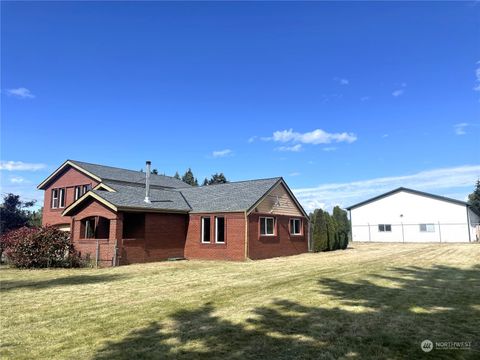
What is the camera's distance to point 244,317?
737 cm

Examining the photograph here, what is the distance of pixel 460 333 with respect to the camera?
6.20 metres

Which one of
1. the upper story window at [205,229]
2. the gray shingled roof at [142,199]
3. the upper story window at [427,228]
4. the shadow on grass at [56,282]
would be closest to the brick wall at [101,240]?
the gray shingled roof at [142,199]

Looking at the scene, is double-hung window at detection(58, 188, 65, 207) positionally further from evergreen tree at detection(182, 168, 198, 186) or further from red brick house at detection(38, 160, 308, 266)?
evergreen tree at detection(182, 168, 198, 186)

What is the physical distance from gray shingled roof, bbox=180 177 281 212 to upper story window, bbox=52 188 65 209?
1102cm

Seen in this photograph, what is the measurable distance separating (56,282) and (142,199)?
30.5ft

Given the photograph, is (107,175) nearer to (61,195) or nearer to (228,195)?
(61,195)

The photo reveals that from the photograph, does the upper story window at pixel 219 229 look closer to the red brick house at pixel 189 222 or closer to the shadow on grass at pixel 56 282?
the red brick house at pixel 189 222

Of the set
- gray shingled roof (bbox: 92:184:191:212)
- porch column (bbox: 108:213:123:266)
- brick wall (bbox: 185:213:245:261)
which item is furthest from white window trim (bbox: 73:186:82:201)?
porch column (bbox: 108:213:123:266)

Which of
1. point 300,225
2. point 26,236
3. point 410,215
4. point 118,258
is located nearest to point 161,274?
point 118,258

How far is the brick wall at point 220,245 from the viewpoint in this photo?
21734 millimetres

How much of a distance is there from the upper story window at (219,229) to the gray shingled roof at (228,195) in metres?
0.63

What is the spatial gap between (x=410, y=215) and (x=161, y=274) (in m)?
36.9

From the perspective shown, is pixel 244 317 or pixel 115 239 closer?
pixel 244 317

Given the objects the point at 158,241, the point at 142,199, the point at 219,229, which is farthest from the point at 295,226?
the point at 142,199
